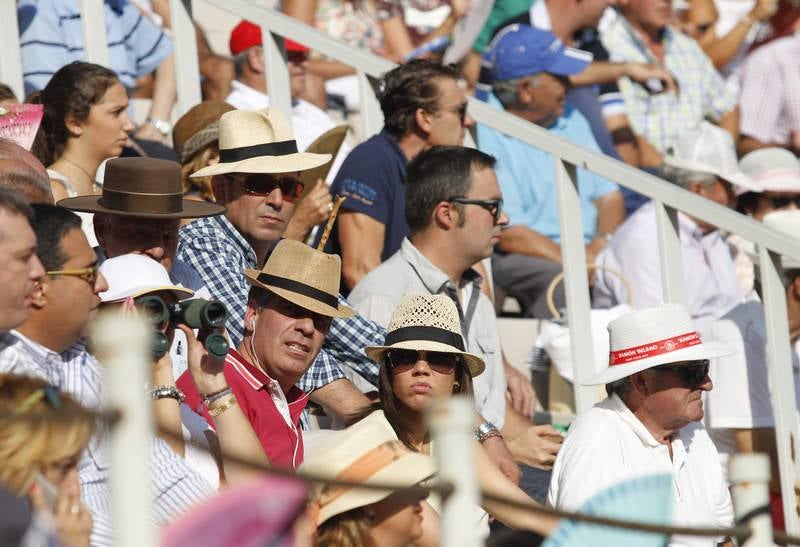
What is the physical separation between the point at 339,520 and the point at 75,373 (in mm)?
769

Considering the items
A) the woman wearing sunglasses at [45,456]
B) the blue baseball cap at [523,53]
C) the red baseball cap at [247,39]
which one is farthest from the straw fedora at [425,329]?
the blue baseball cap at [523,53]

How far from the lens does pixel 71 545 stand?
110 inches

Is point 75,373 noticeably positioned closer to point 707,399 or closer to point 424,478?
point 424,478

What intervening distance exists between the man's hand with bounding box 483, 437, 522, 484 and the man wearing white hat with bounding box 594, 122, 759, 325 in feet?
6.03

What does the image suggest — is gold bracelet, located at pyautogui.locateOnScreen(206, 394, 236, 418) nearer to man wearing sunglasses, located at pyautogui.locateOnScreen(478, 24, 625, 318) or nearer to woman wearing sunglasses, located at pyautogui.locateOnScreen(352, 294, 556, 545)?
woman wearing sunglasses, located at pyautogui.locateOnScreen(352, 294, 556, 545)

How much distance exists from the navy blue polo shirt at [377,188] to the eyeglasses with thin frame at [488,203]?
0.29 metres

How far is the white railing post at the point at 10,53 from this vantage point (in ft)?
18.9

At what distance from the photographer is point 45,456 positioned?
9.00 ft

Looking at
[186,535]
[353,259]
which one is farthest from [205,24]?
[186,535]

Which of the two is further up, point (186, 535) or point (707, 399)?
point (707, 399)

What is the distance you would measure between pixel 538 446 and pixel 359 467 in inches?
78.6

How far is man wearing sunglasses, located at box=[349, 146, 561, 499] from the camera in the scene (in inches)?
207

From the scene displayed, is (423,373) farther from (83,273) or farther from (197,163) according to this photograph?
(197,163)

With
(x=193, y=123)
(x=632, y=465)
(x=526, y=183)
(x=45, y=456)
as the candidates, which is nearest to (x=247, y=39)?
(x=193, y=123)
